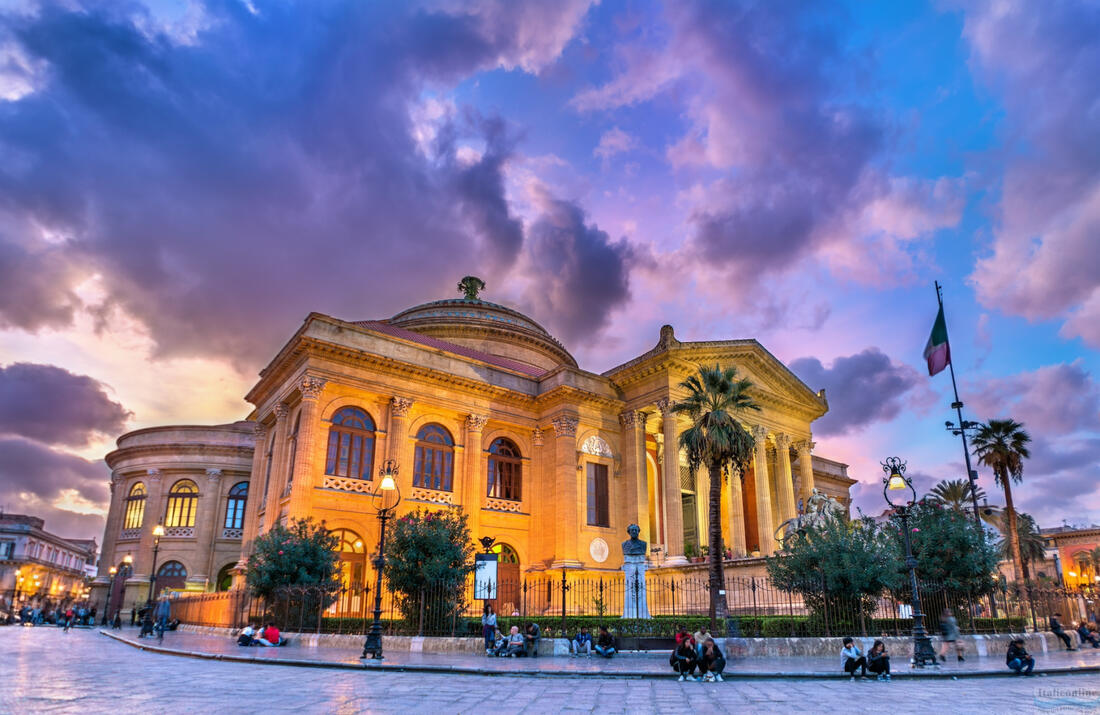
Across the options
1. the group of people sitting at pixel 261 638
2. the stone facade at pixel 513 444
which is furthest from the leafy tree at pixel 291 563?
the stone facade at pixel 513 444

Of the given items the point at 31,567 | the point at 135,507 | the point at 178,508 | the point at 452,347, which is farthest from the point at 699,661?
the point at 31,567

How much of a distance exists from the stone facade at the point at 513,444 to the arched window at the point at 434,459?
0.07 metres

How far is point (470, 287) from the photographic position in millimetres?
51062

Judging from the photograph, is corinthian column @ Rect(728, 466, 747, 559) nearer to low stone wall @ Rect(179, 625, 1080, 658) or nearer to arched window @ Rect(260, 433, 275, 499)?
low stone wall @ Rect(179, 625, 1080, 658)

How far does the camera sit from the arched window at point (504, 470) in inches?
1342

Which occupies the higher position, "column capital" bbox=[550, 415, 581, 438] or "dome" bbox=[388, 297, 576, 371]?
"dome" bbox=[388, 297, 576, 371]

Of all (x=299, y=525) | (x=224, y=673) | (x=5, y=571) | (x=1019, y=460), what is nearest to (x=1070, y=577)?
(x=1019, y=460)

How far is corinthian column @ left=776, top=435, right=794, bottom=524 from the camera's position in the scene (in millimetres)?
38156

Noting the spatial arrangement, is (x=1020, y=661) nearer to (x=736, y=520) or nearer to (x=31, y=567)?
(x=736, y=520)

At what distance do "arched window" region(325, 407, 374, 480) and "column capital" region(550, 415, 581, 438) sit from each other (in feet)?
29.7

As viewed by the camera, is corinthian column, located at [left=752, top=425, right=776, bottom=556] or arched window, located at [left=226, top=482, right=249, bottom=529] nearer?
corinthian column, located at [left=752, top=425, right=776, bottom=556]

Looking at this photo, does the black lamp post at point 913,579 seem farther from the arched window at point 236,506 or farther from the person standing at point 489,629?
the arched window at point 236,506

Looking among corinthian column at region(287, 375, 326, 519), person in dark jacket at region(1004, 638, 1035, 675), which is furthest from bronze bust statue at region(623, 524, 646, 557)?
corinthian column at region(287, 375, 326, 519)

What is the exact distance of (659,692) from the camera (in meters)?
11.7
